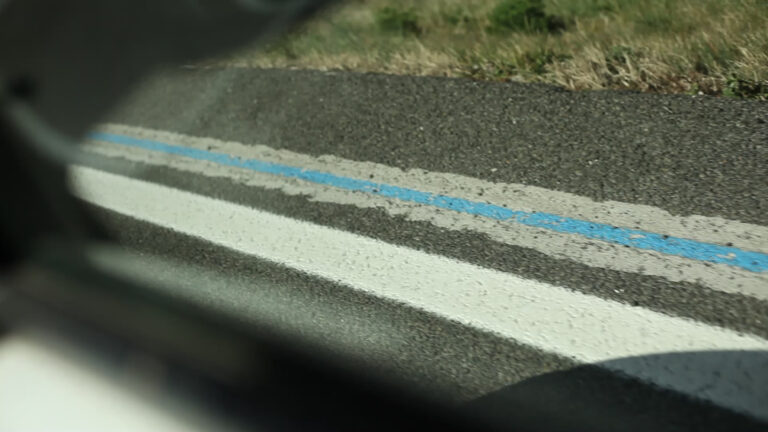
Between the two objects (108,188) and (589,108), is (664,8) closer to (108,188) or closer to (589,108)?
(589,108)

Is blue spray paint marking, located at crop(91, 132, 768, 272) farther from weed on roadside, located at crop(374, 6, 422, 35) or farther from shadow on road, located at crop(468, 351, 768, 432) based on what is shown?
weed on roadside, located at crop(374, 6, 422, 35)

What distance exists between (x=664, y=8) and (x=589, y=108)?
156 centimetres

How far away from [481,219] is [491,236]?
0.18 meters

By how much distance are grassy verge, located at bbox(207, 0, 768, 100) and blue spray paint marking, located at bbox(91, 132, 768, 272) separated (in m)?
1.41

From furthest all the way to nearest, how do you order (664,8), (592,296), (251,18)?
(664,8) < (251,18) < (592,296)

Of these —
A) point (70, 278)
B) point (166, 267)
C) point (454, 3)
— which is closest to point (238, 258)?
point (166, 267)

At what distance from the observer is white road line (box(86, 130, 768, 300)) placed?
116 inches

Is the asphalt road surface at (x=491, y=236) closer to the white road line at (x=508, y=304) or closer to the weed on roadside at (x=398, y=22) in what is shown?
the white road line at (x=508, y=304)

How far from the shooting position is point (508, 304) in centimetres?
298

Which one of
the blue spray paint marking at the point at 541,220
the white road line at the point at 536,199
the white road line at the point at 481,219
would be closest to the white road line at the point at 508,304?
the white road line at the point at 481,219

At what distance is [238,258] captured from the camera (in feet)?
12.2

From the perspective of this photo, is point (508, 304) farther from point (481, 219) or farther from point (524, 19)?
point (524, 19)

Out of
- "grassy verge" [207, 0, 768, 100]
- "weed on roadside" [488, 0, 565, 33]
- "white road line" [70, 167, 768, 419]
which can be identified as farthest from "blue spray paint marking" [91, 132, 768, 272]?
"weed on roadside" [488, 0, 565, 33]

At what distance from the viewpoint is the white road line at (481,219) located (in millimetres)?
2957
